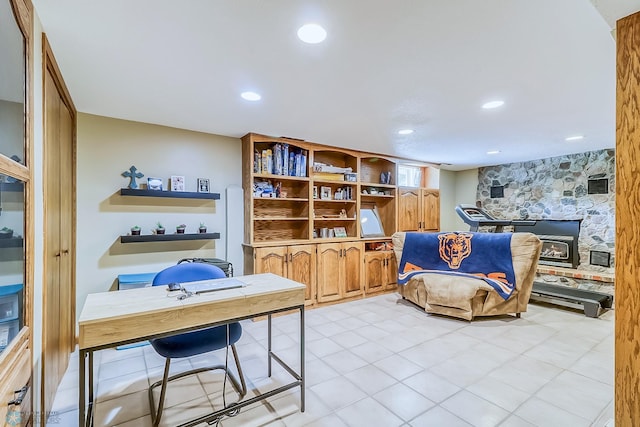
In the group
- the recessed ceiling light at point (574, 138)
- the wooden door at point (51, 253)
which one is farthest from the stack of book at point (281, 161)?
the recessed ceiling light at point (574, 138)

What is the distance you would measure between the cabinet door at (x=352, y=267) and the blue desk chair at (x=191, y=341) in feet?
7.44

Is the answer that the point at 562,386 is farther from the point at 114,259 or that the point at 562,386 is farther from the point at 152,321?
the point at 114,259

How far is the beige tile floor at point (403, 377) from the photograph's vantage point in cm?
190

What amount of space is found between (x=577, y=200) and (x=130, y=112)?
632 cm

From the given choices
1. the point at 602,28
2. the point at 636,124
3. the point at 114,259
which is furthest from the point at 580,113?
the point at 114,259

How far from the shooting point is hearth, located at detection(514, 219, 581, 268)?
4.68 m

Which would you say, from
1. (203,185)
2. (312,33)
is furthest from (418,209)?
(312,33)

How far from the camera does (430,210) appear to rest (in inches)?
220

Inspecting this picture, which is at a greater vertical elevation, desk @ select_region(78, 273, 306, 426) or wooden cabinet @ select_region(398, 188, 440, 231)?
wooden cabinet @ select_region(398, 188, 440, 231)

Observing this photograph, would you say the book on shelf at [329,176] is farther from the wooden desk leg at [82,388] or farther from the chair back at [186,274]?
the wooden desk leg at [82,388]

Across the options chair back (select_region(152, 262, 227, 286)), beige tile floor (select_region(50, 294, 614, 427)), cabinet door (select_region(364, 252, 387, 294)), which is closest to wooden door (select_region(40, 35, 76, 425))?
beige tile floor (select_region(50, 294, 614, 427))

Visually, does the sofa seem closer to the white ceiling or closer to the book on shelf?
the white ceiling

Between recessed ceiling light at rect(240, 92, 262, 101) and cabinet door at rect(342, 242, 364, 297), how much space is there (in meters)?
2.46

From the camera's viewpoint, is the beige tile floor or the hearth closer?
the beige tile floor
